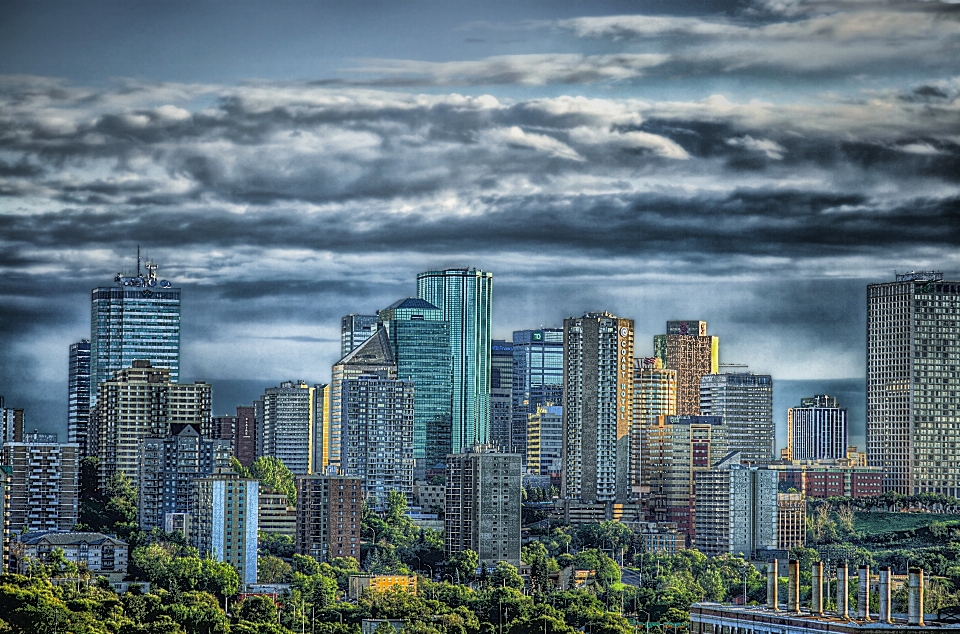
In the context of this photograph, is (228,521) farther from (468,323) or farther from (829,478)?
(468,323)

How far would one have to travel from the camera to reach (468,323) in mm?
63625

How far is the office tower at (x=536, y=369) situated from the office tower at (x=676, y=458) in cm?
796

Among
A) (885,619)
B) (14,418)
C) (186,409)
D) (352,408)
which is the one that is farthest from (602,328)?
(885,619)

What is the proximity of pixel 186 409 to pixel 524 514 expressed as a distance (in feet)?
29.4

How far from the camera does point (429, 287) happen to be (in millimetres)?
64250

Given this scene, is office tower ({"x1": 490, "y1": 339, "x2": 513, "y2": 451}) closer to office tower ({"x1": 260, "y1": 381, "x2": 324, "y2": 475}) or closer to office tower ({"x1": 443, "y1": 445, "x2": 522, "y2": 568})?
office tower ({"x1": 260, "y1": 381, "x2": 324, "y2": 475})

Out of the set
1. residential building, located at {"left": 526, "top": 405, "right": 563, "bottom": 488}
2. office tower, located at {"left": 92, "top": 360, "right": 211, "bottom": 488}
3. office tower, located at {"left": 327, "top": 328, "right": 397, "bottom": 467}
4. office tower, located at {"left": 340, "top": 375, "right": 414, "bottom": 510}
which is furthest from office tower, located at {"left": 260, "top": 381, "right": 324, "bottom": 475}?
residential building, located at {"left": 526, "top": 405, "right": 563, "bottom": 488}

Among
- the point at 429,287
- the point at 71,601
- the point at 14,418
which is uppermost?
the point at 429,287

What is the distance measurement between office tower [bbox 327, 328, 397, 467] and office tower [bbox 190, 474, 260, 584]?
497 inches

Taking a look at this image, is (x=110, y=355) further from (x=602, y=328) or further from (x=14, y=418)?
(x=602, y=328)

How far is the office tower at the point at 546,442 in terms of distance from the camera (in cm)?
5709

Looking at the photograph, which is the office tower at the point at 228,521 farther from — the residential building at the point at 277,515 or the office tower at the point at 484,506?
the office tower at the point at 484,506

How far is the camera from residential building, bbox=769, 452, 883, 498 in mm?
51250

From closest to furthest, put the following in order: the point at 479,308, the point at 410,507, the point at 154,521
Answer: the point at 154,521
the point at 410,507
the point at 479,308
